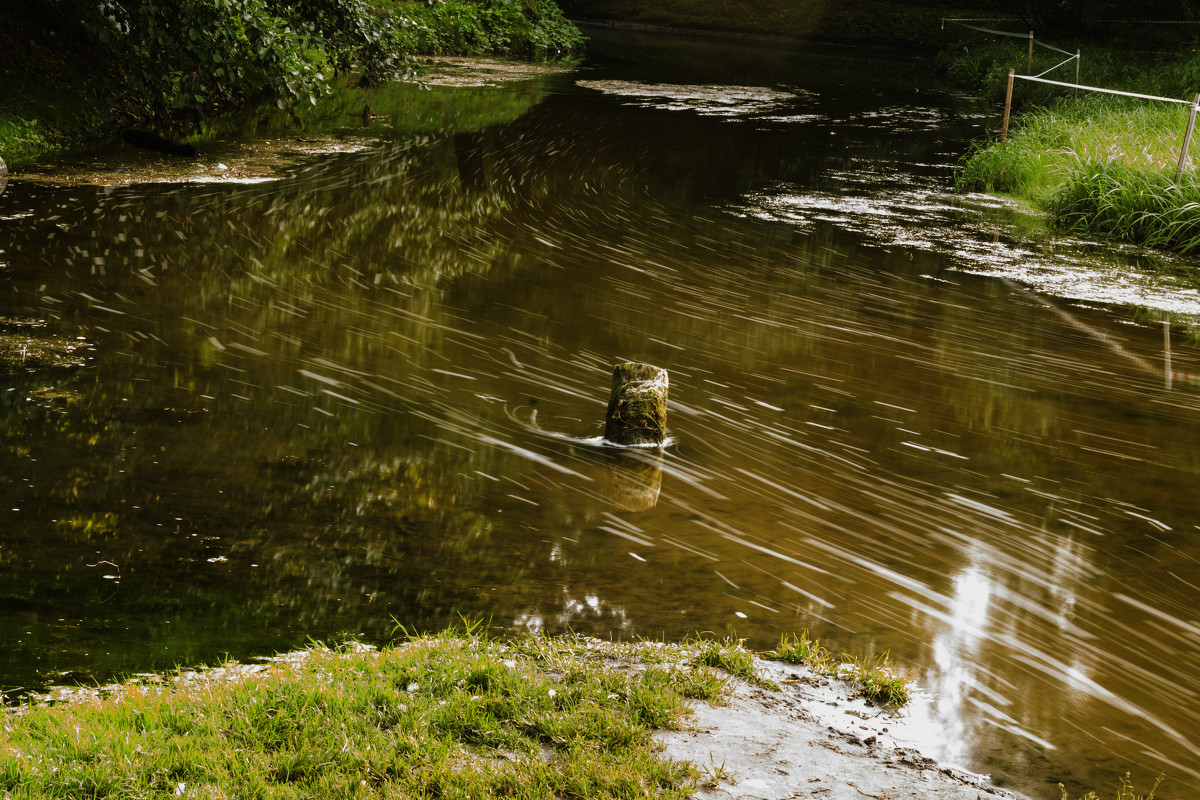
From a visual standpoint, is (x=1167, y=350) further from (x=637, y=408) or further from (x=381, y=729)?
(x=381, y=729)

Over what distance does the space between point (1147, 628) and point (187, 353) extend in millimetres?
5628

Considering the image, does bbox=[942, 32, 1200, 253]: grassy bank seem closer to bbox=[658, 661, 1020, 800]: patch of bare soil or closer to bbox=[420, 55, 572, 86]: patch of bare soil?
bbox=[658, 661, 1020, 800]: patch of bare soil

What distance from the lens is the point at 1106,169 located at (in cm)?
1189

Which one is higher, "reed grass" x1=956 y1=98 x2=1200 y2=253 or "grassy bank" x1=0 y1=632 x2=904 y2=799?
"reed grass" x1=956 y1=98 x2=1200 y2=253

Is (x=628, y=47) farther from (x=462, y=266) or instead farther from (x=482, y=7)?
(x=462, y=266)

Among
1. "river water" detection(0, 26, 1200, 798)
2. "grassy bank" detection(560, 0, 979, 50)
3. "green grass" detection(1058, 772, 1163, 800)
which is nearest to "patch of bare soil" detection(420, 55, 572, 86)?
"river water" detection(0, 26, 1200, 798)

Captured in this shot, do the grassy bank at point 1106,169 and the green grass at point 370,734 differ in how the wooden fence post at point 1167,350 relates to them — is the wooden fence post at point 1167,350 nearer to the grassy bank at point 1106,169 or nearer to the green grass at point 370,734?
the grassy bank at point 1106,169

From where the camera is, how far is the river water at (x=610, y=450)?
12.9 feet

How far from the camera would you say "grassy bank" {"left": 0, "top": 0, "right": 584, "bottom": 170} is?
10.8m

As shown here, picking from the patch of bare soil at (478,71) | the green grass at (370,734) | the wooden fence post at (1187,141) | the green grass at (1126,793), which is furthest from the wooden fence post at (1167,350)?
the patch of bare soil at (478,71)

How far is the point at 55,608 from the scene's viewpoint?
382 cm

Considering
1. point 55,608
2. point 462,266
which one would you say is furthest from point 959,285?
point 55,608

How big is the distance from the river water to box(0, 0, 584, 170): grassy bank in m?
1.46

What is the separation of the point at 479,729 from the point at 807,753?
986mm
